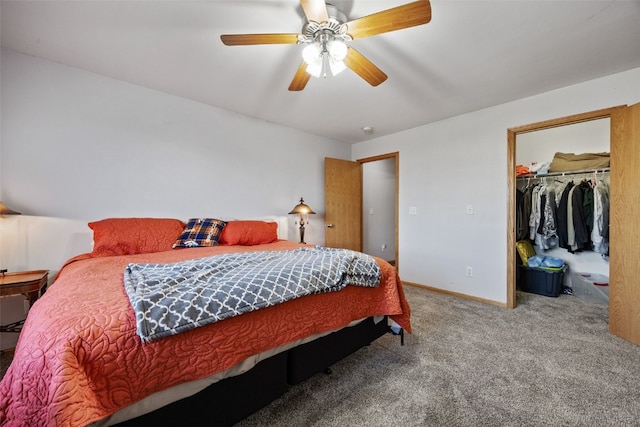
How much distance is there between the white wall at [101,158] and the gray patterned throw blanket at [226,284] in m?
1.38

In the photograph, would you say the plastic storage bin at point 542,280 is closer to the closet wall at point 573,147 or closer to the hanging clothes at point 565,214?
the closet wall at point 573,147

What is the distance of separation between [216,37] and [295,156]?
206 centimetres

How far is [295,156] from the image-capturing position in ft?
12.5

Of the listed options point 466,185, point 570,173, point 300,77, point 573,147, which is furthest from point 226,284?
point 573,147

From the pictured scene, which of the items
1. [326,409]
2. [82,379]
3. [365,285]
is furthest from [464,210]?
[82,379]

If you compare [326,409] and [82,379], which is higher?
[82,379]

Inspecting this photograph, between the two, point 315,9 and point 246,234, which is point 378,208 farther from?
point 315,9

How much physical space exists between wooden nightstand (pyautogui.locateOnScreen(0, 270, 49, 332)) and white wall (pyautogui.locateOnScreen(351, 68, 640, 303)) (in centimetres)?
389

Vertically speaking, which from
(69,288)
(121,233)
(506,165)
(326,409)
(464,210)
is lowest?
(326,409)

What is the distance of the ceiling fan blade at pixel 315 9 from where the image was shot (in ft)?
4.27

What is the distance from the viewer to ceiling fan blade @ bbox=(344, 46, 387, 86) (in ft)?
5.28

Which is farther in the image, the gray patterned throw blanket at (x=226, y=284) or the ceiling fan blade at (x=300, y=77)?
the ceiling fan blade at (x=300, y=77)

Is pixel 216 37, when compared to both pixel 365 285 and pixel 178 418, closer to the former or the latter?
pixel 365 285

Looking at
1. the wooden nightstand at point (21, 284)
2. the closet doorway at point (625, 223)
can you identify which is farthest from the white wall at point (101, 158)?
the closet doorway at point (625, 223)
